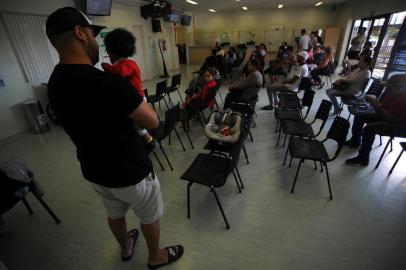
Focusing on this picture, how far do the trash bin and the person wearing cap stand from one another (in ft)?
13.1

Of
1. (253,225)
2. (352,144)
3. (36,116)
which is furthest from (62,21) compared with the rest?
(36,116)

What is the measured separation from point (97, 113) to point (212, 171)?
130 cm

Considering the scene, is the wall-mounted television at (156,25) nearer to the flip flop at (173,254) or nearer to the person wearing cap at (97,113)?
the person wearing cap at (97,113)

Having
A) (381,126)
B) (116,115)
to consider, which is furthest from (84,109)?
(381,126)

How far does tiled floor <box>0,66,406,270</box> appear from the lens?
67.0 inches

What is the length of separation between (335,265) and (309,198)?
738mm

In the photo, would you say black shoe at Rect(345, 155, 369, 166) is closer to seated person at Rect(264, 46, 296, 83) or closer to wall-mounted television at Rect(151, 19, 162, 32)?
seated person at Rect(264, 46, 296, 83)

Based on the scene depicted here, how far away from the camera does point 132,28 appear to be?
754 cm

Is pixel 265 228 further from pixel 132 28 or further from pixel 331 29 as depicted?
pixel 331 29

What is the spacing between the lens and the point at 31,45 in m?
4.29

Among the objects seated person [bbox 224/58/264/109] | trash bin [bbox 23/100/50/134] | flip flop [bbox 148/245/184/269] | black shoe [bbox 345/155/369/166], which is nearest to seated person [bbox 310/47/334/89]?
seated person [bbox 224/58/264/109]

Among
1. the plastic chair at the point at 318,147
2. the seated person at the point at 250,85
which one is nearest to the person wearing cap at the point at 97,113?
the plastic chair at the point at 318,147

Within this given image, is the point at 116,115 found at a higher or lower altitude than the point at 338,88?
higher

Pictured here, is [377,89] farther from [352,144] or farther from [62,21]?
[62,21]
